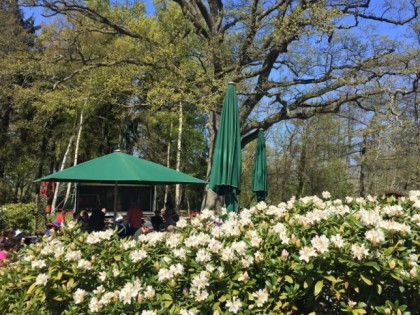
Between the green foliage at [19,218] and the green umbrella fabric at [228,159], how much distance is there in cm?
742

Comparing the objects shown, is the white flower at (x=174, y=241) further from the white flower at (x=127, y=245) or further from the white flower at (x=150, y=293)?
the white flower at (x=150, y=293)

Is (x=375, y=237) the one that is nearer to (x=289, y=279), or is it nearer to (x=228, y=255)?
(x=289, y=279)

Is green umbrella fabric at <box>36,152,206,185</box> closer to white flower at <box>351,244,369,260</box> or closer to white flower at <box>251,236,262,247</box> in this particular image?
white flower at <box>251,236,262,247</box>

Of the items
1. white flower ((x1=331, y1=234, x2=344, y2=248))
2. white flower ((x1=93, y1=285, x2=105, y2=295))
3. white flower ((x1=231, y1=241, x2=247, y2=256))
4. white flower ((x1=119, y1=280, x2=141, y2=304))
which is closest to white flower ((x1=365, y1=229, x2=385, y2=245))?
white flower ((x1=331, y1=234, x2=344, y2=248))

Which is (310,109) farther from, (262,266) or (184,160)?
(184,160)

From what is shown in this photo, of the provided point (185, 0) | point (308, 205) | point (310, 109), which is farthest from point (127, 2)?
point (308, 205)

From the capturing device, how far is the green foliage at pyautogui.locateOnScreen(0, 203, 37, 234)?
42.8 feet

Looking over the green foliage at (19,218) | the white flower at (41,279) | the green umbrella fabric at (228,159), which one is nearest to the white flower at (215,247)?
the white flower at (41,279)

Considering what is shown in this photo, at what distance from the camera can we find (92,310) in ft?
8.51

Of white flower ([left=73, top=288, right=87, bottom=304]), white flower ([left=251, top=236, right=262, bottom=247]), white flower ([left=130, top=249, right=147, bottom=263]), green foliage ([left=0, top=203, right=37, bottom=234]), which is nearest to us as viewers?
white flower ([left=73, top=288, right=87, bottom=304])

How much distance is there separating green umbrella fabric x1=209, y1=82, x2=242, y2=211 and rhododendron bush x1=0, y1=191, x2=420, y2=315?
447 cm


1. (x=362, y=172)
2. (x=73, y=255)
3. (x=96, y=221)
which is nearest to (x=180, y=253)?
(x=73, y=255)

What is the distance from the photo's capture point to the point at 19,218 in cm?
1382

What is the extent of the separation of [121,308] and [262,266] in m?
0.94
